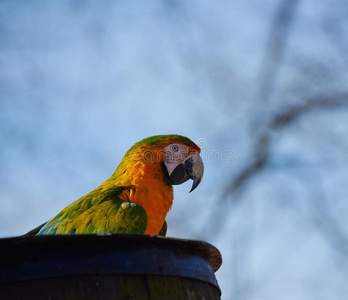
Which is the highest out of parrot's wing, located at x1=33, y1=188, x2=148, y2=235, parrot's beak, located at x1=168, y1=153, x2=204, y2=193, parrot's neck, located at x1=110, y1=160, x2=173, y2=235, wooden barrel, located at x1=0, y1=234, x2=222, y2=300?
parrot's beak, located at x1=168, y1=153, x2=204, y2=193

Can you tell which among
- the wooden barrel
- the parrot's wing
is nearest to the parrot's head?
the parrot's wing

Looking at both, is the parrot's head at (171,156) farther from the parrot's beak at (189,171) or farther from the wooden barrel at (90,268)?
the wooden barrel at (90,268)

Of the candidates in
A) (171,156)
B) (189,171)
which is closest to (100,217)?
(171,156)

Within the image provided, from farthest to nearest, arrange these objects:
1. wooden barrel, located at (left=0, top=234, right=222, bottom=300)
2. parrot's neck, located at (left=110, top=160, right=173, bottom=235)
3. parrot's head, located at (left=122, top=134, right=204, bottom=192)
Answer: parrot's head, located at (left=122, top=134, right=204, bottom=192) → parrot's neck, located at (left=110, top=160, right=173, bottom=235) → wooden barrel, located at (left=0, top=234, right=222, bottom=300)

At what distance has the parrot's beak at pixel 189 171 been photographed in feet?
12.8

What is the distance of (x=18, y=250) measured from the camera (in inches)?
53.4

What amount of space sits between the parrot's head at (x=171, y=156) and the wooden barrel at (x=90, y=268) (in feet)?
7.56

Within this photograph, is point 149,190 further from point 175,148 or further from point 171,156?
point 175,148

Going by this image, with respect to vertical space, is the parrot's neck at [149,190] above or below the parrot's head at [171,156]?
below

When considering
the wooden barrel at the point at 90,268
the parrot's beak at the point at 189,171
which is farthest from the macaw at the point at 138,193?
the wooden barrel at the point at 90,268

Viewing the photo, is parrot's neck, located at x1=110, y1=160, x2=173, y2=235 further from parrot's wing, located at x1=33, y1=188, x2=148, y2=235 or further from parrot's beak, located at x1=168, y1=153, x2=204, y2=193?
parrot's wing, located at x1=33, y1=188, x2=148, y2=235

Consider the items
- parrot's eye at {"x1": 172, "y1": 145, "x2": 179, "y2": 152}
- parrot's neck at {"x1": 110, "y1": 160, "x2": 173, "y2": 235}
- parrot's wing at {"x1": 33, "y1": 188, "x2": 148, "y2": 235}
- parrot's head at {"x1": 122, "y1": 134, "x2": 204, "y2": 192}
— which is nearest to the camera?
parrot's wing at {"x1": 33, "y1": 188, "x2": 148, "y2": 235}

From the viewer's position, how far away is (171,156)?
153 inches

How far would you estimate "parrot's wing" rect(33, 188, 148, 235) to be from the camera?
296 cm
